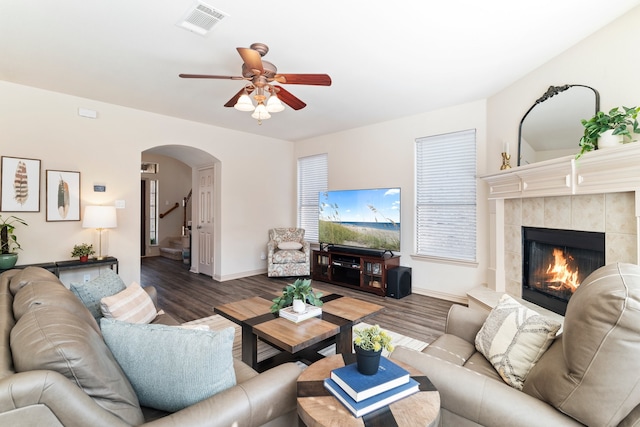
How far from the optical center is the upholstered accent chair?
5.49m

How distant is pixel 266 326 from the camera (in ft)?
6.79

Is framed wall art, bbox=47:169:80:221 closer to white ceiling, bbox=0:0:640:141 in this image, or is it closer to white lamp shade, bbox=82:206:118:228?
white lamp shade, bbox=82:206:118:228

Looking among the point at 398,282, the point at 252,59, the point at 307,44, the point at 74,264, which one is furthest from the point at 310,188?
the point at 252,59

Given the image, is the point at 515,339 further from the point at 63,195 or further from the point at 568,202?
the point at 63,195

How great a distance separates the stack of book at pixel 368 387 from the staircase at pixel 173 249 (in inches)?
294

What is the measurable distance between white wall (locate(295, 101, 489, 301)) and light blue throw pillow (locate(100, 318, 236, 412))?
12.4 feet

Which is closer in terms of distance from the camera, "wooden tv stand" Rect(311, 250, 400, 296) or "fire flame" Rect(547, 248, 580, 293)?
"fire flame" Rect(547, 248, 580, 293)

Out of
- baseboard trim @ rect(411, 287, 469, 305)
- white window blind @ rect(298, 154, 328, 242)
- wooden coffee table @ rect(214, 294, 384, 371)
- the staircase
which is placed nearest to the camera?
wooden coffee table @ rect(214, 294, 384, 371)

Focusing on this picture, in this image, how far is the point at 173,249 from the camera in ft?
26.2

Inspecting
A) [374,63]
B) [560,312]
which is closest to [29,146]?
[374,63]

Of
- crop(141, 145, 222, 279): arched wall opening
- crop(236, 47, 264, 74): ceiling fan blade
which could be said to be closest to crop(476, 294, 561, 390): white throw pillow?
crop(236, 47, 264, 74): ceiling fan blade

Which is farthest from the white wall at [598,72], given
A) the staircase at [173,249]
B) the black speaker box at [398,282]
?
the staircase at [173,249]

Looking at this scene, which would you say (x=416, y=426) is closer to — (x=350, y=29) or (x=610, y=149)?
(x=610, y=149)

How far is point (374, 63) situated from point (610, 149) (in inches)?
79.5
